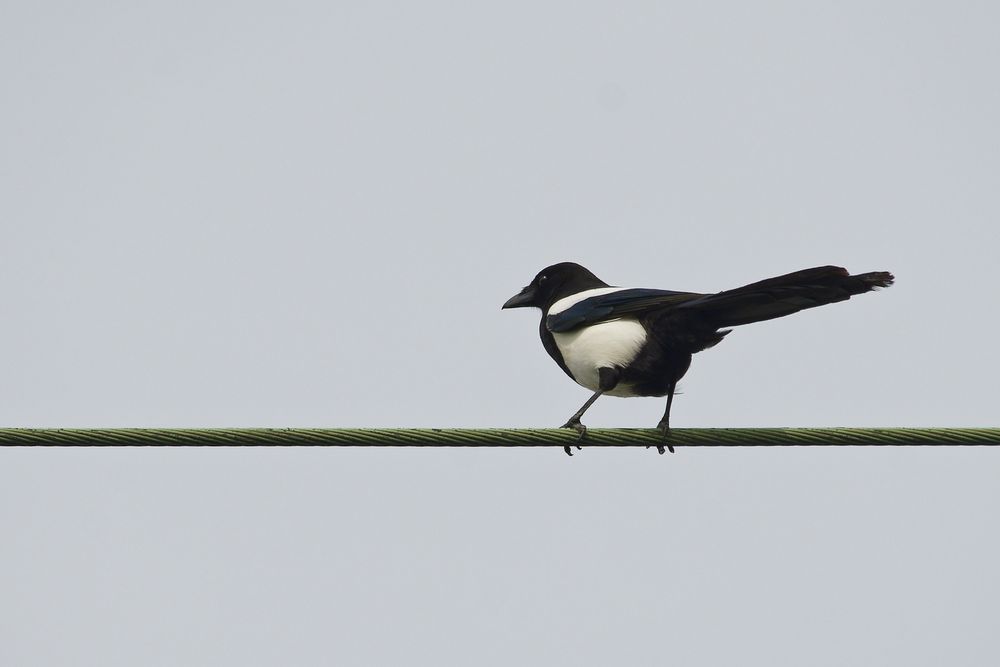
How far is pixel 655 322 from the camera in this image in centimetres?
667

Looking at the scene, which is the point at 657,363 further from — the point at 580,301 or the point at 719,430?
the point at 719,430

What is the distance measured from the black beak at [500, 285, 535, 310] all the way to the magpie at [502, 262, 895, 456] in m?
0.57

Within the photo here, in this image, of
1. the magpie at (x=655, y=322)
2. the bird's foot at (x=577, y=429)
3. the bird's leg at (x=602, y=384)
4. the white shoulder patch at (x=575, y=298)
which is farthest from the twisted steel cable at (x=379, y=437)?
the white shoulder patch at (x=575, y=298)

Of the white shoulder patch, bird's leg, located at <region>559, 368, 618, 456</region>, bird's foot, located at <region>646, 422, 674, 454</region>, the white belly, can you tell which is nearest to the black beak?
the white shoulder patch

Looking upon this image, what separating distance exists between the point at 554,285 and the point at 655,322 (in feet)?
5.81

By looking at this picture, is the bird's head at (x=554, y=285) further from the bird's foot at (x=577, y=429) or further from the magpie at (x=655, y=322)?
the bird's foot at (x=577, y=429)

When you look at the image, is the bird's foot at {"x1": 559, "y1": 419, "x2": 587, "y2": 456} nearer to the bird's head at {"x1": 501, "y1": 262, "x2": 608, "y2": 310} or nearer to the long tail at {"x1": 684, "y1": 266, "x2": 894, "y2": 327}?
the long tail at {"x1": 684, "y1": 266, "x2": 894, "y2": 327}

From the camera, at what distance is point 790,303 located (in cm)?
587

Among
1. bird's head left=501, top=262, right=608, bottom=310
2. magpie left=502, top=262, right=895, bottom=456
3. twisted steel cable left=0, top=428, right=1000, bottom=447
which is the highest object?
bird's head left=501, top=262, right=608, bottom=310

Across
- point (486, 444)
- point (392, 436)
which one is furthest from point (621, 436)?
point (392, 436)

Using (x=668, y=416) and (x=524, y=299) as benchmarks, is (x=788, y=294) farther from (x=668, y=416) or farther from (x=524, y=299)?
(x=524, y=299)

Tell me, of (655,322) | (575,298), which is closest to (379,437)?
(655,322)

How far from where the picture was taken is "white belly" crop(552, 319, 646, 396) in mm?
6824

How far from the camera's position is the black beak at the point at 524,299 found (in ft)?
27.9
